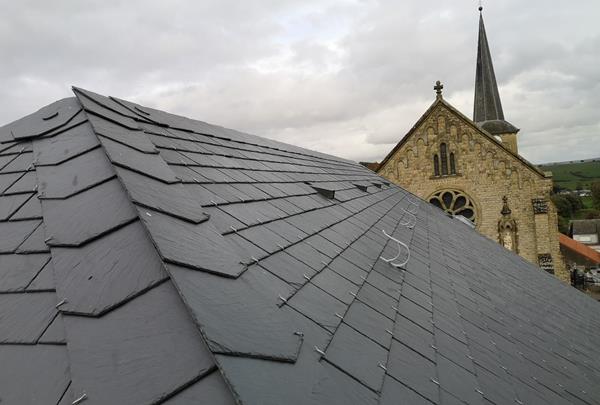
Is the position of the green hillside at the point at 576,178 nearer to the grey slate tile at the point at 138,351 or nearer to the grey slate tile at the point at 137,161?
the grey slate tile at the point at 137,161

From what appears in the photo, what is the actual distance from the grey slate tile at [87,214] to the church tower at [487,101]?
1087 inches

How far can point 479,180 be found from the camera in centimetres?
1786

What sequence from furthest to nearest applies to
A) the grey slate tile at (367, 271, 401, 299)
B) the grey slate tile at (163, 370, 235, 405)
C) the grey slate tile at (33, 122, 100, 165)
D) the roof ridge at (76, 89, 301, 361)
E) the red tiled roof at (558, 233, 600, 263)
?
the red tiled roof at (558, 233, 600, 263) < the grey slate tile at (367, 271, 401, 299) < the grey slate tile at (33, 122, 100, 165) < the roof ridge at (76, 89, 301, 361) < the grey slate tile at (163, 370, 235, 405)

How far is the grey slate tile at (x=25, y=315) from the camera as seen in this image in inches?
60.7

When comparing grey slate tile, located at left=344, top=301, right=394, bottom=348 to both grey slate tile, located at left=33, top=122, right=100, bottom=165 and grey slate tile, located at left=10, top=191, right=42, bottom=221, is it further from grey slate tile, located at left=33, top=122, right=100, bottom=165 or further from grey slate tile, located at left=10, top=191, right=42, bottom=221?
grey slate tile, located at left=33, top=122, right=100, bottom=165

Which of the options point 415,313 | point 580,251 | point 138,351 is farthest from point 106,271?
point 580,251

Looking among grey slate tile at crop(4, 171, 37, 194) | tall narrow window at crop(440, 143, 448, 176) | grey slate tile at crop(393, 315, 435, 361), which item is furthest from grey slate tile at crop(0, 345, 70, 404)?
tall narrow window at crop(440, 143, 448, 176)

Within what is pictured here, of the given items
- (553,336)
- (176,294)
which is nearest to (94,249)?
(176,294)

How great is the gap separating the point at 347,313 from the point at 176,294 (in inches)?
49.2

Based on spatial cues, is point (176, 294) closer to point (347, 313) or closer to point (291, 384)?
point (291, 384)

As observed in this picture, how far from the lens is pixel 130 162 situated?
97.9 inches

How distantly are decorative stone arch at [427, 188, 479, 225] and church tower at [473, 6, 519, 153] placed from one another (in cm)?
986

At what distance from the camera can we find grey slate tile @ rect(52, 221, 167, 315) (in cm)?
151

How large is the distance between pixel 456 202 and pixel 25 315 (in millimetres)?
18936
